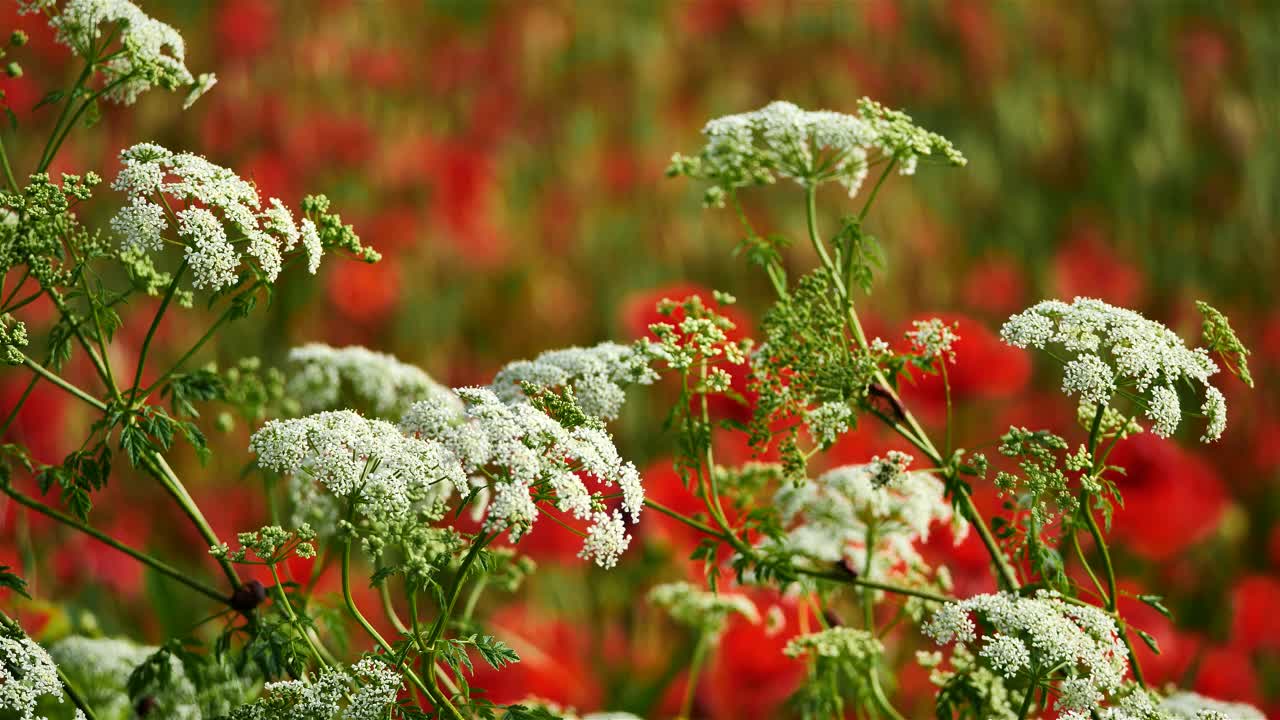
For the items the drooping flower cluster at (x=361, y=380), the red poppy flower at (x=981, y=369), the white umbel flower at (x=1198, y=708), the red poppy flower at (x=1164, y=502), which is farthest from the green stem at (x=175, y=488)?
the red poppy flower at (x=1164, y=502)

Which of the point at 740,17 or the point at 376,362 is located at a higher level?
the point at 740,17

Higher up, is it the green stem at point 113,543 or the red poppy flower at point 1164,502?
the red poppy flower at point 1164,502

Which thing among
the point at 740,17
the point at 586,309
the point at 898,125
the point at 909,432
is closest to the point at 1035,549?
the point at 909,432

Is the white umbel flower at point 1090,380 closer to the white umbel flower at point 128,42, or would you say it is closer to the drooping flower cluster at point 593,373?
the drooping flower cluster at point 593,373

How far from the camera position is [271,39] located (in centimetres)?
436

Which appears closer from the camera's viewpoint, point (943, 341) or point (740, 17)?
point (943, 341)

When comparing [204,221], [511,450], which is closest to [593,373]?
[511,450]

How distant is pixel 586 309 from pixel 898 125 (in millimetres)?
2482

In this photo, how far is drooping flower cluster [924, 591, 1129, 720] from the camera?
1.26 metres

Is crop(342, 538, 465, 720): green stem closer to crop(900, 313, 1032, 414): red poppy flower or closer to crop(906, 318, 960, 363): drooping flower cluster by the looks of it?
crop(906, 318, 960, 363): drooping flower cluster

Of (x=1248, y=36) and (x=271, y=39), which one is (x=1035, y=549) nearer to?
(x=271, y=39)

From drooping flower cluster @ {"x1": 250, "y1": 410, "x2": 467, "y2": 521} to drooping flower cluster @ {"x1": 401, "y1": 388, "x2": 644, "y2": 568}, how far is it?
24 mm

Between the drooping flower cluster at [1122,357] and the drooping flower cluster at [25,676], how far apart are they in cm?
94

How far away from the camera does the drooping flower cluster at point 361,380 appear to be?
174 cm
